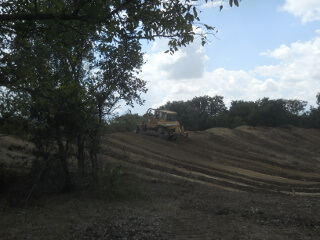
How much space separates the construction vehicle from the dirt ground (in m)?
5.40

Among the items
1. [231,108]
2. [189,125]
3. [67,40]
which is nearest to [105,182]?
[67,40]

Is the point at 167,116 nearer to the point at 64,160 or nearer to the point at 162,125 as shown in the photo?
the point at 162,125

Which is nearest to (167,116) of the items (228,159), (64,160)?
(228,159)

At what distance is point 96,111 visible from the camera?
10.6 m

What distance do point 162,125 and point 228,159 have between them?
7.06 meters

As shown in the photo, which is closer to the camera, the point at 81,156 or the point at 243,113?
the point at 81,156

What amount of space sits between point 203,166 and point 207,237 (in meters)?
13.5

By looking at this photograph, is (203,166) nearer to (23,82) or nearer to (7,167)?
(7,167)

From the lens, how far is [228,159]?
23.2 meters

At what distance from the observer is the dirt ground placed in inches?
284

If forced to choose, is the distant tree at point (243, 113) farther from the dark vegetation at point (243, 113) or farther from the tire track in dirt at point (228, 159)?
the tire track in dirt at point (228, 159)

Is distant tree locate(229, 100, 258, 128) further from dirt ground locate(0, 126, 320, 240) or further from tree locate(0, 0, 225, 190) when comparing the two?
tree locate(0, 0, 225, 190)

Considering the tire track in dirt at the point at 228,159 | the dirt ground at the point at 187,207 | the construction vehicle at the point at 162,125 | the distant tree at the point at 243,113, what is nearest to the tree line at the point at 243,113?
the distant tree at the point at 243,113

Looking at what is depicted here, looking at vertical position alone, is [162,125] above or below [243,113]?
below
